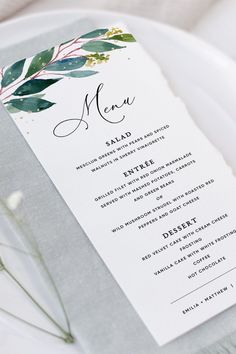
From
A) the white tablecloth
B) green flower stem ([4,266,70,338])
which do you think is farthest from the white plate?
green flower stem ([4,266,70,338])

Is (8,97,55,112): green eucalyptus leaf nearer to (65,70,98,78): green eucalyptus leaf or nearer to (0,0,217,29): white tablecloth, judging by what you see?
(65,70,98,78): green eucalyptus leaf

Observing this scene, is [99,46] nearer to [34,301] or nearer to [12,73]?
[12,73]

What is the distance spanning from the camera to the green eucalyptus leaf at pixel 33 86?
2.19 feet

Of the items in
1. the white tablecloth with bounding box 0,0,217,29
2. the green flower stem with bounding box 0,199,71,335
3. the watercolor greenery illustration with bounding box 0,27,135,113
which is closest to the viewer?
the green flower stem with bounding box 0,199,71,335

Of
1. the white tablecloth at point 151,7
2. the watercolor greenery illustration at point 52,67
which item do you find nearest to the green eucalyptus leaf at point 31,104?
the watercolor greenery illustration at point 52,67

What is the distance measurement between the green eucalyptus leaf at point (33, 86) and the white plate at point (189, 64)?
0.26 feet

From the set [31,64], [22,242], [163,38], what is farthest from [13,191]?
[163,38]

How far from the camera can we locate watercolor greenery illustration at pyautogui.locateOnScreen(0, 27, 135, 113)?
66 centimetres

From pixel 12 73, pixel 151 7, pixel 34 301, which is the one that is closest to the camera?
pixel 34 301

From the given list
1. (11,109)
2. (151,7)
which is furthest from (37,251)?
(151,7)

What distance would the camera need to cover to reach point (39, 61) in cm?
69

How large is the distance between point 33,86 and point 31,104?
3cm

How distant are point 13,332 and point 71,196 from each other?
15 centimetres

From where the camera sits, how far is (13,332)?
0.56 m
